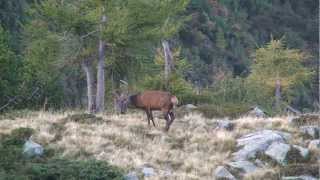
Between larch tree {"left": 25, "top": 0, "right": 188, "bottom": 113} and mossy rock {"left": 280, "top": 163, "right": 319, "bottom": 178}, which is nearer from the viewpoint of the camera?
mossy rock {"left": 280, "top": 163, "right": 319, "bottom": 178}

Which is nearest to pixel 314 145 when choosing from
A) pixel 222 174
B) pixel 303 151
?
pixel 303 151

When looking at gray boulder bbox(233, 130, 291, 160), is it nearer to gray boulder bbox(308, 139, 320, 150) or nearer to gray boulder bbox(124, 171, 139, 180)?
gray boulder bbox(308, 139, 320, 150)

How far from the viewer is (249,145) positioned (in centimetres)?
2072

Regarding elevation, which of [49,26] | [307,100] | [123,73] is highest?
[49,26]

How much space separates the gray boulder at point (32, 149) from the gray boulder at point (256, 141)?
5319 mm

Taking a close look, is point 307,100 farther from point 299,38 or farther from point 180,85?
point 180,85

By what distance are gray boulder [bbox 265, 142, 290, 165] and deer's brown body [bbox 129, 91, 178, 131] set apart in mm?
3397

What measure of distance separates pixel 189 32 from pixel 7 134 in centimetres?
7758

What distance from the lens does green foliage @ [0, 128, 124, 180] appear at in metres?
17.4

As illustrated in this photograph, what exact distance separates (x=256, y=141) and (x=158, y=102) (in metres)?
3.42

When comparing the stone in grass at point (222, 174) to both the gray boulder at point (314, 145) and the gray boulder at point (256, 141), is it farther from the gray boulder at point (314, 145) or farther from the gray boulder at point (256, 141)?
the gray boulder at point (314, 145)

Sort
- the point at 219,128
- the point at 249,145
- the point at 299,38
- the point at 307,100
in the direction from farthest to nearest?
the point at 299,38
the point at 307,100
the point at 219,128
the point at 249,145

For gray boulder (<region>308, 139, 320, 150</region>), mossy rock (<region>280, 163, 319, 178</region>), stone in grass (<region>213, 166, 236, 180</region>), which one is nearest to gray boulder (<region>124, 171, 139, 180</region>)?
stone in grass (<region>213, 166, 236, 180</region>)

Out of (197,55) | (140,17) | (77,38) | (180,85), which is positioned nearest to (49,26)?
(77,38)
